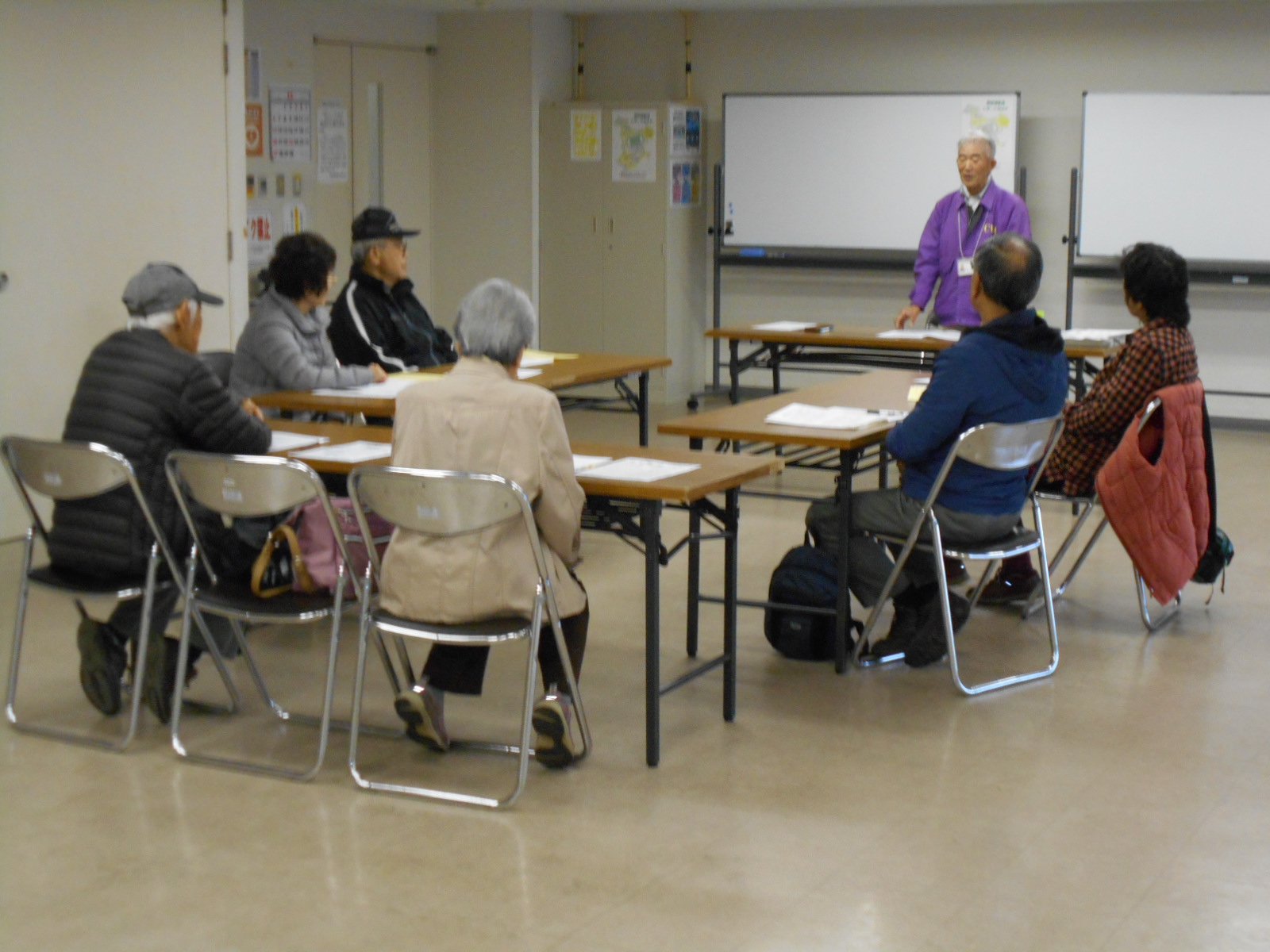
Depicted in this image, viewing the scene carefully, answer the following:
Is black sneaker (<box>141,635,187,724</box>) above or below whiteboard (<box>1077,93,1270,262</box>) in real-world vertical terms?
below

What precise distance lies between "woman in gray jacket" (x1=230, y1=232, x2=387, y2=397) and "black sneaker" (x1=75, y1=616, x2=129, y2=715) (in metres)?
1.26

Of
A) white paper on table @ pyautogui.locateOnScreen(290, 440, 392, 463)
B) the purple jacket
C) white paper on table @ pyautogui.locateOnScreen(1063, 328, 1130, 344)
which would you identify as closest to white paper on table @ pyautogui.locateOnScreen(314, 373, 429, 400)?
white paper on table @ pyautogui.locateOnScreen(290, 440, 392, 463)

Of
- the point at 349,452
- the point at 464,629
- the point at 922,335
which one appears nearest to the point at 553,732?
the point at 464,629

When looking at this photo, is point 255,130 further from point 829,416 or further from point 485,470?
point 485,470

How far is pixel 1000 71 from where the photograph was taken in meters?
8.98

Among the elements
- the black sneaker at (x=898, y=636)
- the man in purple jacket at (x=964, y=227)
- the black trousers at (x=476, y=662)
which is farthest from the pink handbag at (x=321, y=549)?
the man in purple jacket at (x=964, y=227)

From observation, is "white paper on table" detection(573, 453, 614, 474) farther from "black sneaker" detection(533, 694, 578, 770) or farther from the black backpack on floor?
the black backpack on floor

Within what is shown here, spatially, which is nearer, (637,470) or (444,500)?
(444,500)

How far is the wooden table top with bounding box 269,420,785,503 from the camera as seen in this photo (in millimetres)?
3404

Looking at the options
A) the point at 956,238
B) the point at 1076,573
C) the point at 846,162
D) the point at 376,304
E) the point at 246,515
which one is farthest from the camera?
the point at 846,162

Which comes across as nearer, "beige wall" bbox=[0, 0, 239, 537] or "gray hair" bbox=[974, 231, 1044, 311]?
"gray hair" bbox=[974, 231, 1044, 311]

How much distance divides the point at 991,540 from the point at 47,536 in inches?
96.4

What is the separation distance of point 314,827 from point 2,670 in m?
1.49

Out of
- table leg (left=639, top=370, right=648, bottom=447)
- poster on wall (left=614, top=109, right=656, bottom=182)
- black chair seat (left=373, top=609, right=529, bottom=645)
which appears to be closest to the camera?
black chair seat (left=373, top=609, right=529, bottom=645)
